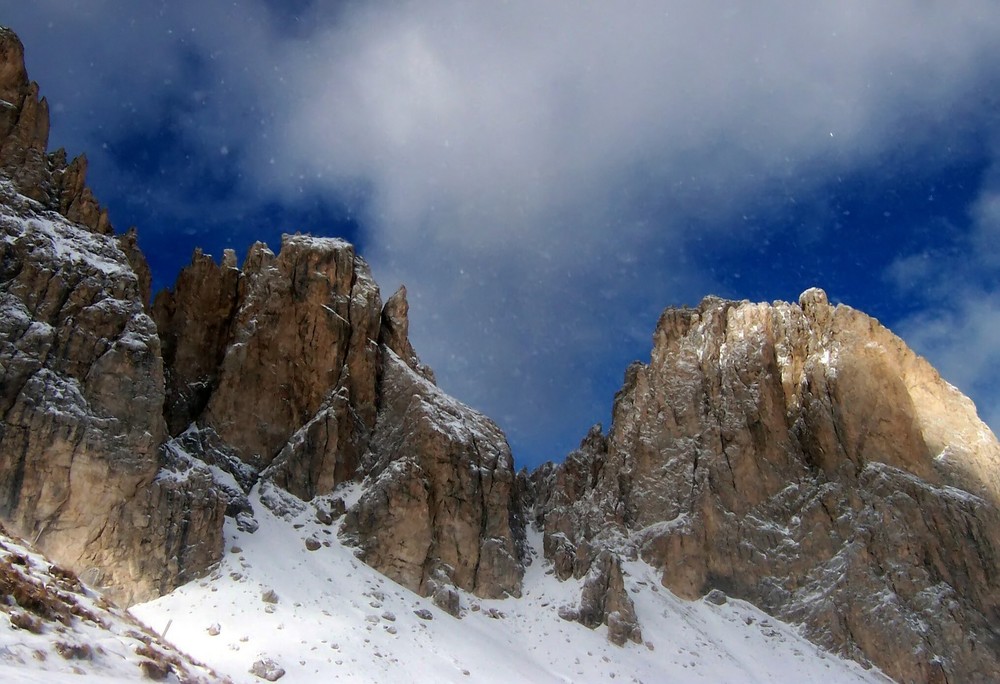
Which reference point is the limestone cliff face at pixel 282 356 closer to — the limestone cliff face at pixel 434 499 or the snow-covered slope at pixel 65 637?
the limestone cliff face at pixel 434 499

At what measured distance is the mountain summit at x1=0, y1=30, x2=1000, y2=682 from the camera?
39.8 metres

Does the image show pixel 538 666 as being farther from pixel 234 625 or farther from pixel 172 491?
pixel 172 491

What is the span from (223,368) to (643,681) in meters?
33.6

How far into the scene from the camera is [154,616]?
117 ft

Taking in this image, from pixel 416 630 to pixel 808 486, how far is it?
33.2 meters

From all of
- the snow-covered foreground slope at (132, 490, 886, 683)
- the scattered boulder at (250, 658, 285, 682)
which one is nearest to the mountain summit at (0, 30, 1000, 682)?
the snow-covered foreground slope at (132, 490, 886, 683)

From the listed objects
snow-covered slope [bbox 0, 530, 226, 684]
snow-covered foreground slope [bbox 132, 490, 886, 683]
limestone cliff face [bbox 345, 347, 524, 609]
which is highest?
limestone cliff face [bbox 345, 347, 524, 609]

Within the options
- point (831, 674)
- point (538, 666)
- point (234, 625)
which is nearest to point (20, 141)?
point (234, 625)

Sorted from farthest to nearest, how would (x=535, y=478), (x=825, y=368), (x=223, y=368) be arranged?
(x=535, y=478)
(x=825, y=368)
(x=223, y=368)

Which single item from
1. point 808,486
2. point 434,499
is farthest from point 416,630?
point 808,486

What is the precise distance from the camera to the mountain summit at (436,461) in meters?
39.8

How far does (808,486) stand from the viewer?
59.2m

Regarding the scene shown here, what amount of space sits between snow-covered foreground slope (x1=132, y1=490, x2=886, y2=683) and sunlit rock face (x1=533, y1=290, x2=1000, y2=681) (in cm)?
295

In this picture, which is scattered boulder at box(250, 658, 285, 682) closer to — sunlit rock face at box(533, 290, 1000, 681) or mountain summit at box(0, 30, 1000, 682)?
mountain summit at box(0, 30, 1000, 682)
